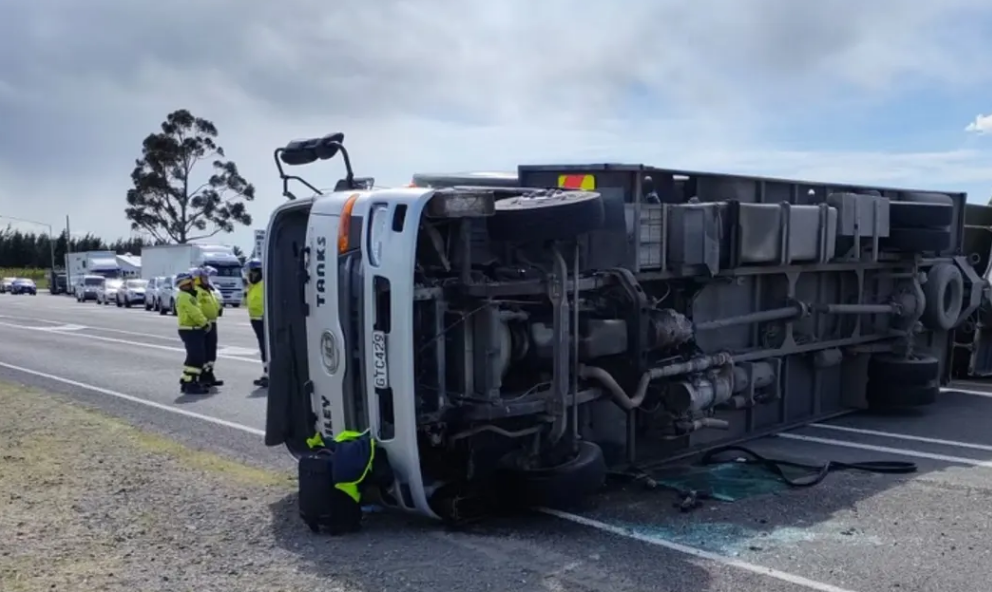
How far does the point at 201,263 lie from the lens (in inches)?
1564

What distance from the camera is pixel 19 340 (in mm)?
21000

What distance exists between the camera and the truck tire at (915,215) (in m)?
9.66

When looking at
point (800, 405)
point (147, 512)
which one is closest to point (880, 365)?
point (800, 405)

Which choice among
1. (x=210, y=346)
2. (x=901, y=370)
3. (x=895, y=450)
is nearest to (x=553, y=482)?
(x=895, y=450)

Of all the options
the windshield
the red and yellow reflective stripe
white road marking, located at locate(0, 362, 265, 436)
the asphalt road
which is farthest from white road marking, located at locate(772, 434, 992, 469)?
the windshield

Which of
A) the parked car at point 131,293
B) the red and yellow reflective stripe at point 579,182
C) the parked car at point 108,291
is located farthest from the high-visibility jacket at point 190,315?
the parked car at point 108,291

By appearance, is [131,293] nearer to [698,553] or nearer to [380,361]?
[380,361]

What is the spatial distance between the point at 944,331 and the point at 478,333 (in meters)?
7.04

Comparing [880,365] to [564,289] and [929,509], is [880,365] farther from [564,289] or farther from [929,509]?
[564,289]

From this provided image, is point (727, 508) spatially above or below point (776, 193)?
below

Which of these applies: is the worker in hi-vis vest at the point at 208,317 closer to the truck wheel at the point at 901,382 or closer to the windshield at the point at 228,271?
the truck wheel at the point at 901,382

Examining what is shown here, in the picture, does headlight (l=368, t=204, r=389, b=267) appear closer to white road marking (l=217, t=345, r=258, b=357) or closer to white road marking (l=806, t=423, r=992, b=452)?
white road marking (l=806, t=423, r=992, b=452)

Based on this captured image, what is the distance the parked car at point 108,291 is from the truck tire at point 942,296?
129ft

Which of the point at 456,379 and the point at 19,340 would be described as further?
the point at 19,340
